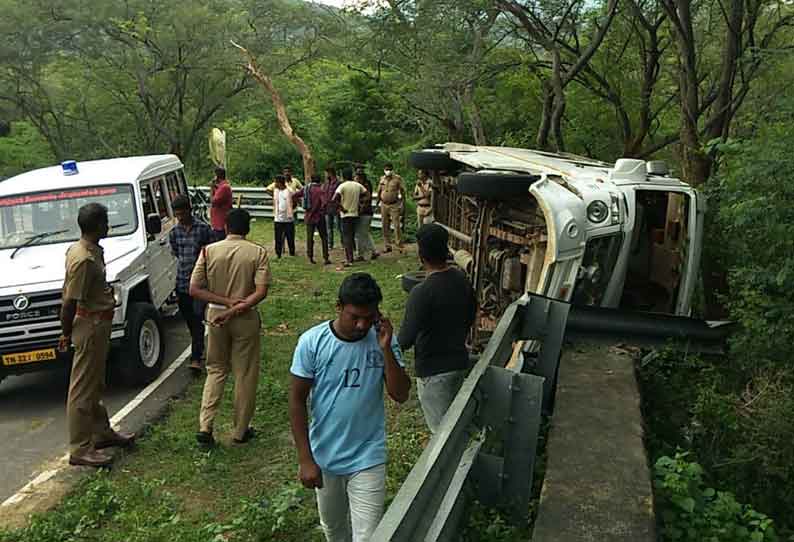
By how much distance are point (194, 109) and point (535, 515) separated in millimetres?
25182

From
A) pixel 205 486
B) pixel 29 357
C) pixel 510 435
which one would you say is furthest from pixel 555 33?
pixel 510 435

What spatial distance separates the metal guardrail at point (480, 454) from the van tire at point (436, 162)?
4.25 metres

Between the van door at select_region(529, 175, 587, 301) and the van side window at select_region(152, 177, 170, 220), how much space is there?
4.98 metres

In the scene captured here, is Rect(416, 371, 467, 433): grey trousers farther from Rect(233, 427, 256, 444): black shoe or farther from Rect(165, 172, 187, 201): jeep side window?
Rect(165, 172, 187, 201): jeep side window

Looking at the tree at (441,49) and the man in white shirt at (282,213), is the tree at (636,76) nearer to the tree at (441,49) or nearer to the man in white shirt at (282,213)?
the tree at (441,49)

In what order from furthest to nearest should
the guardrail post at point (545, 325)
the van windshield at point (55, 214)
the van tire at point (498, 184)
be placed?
1. the van windshield at point (55, 214)
2. the van tire at point (498, 184)
3. the guardrail post at point (545, 325)

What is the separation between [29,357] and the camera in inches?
262

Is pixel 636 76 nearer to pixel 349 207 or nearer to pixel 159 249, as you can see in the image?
pixel 349 207

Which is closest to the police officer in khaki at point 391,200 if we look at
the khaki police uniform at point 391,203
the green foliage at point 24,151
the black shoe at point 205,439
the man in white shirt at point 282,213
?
the khaki police uniform at point 391,203

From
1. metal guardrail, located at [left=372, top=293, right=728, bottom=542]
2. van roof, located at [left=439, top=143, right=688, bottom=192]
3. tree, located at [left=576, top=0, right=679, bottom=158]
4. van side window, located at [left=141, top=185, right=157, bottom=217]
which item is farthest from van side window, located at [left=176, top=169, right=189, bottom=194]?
tree, located at [left=576, top=0, right=679, bottom=158]

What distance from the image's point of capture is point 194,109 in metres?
27.0

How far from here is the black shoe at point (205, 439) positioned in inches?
229

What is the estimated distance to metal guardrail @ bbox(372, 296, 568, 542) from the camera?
275cm

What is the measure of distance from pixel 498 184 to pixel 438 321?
2004 millimetres
